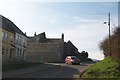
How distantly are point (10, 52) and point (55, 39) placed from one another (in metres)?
51.2

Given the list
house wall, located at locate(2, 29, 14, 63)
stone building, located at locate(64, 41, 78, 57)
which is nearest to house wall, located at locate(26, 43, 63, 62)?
stone building, located at locate(64, 41, 78, 57)

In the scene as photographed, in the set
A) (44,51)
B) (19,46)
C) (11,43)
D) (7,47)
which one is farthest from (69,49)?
(7,47)

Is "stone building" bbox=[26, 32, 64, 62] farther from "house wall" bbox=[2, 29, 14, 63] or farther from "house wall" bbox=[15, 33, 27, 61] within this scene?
"house wall" bbox=[2, 29, 14, 63]

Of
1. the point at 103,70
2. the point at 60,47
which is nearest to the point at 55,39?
the point at 60,47

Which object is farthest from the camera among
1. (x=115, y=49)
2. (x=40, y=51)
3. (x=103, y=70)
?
(x=40, y=51)

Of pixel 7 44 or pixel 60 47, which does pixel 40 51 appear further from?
pixel 7 44

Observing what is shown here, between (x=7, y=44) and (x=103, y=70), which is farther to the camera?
(x=7, y=44)

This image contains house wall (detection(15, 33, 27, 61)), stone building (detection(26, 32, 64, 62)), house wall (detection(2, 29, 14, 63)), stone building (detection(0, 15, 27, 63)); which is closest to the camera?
house wall (detection(2, 29, 14, 63))

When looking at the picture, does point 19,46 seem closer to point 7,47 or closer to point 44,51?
point 7,47

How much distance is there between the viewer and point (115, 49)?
2153 centimetres

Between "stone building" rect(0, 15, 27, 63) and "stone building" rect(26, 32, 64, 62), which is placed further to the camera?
"stone building" rect(26, 32, 64, 62)

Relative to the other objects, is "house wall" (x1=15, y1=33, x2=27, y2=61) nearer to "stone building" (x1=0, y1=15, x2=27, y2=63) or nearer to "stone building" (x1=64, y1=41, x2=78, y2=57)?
"stone building" (x1=0, y1=15, x2=27, y2=63)

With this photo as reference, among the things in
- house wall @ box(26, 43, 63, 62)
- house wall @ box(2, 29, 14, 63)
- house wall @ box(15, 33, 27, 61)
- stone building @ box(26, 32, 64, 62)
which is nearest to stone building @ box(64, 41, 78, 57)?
stone building @ box(26, 32, 64, 62)

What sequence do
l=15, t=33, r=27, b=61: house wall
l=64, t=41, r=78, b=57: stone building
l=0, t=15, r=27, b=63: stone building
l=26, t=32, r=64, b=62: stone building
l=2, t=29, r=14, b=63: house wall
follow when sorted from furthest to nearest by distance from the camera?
l=64, t=41, r=78, b=57: stone building < l=26, t=32, r=64, b=62: stone building < l=15, t=33, r=27, b=61: house wall < l=0, t=15, r=27, b=63: stone building < l=2, t=29, r=14, b=63: house wall
